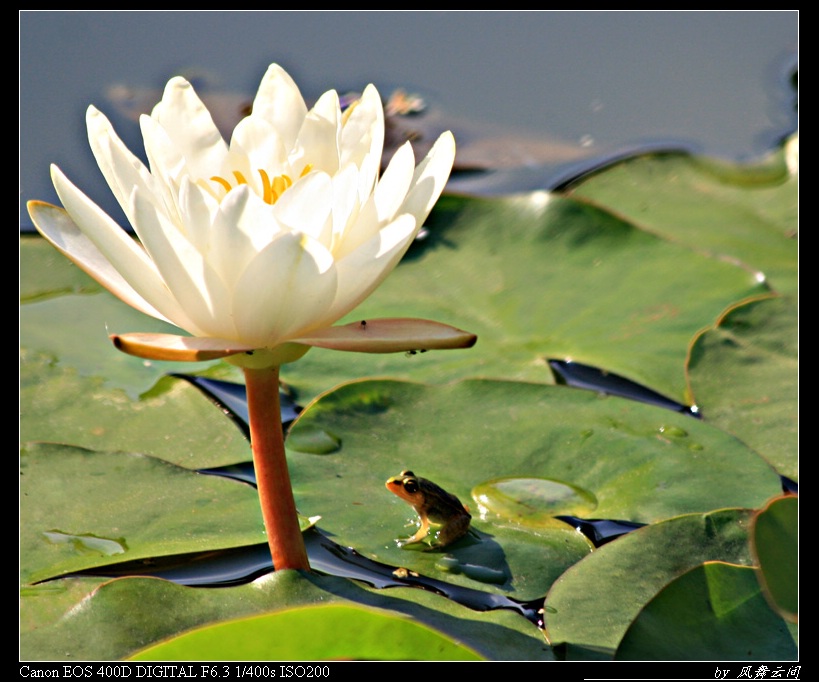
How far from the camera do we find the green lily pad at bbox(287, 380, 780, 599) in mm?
1563

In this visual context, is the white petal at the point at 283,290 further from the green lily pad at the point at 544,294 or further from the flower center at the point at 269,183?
the green lily pad at the point at 544,294

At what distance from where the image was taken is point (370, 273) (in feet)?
4.01

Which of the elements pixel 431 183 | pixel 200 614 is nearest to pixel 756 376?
pixel 431 183

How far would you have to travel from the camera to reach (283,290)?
1.15 metres

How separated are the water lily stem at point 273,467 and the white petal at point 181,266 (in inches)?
6.3

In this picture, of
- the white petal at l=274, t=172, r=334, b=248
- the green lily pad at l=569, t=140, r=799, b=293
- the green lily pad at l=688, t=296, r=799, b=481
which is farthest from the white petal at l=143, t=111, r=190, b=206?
the green lily pad at l=569, t=140, r=799, b=293

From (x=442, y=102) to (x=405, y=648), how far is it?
2879mm

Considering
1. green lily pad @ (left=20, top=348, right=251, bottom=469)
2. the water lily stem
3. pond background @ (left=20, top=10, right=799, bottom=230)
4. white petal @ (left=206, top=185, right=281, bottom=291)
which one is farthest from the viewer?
pond background @ (left=20, top=10, right=799, bottom=230)

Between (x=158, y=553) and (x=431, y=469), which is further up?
(x=431, y=469)

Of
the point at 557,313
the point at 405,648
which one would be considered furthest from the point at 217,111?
the point at 405,648

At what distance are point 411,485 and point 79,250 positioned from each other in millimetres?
806

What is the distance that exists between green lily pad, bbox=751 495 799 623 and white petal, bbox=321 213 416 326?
0.89 meters

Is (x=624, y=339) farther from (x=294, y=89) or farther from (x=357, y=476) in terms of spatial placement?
(x=294, y=89)

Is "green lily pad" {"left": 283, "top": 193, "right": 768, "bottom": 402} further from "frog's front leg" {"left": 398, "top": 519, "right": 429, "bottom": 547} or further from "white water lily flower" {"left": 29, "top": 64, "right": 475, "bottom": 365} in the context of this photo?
"white water lily flower" {"left": 29, "top": 64, "right": 475, "bottom": 365}
